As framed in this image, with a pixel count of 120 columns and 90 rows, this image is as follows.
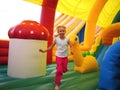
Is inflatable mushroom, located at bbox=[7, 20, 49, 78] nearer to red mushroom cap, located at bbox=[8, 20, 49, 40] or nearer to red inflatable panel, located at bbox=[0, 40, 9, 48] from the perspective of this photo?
red mushroom cap, located at bbox=[8, 20, 49, 40]

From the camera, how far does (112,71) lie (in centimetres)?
225

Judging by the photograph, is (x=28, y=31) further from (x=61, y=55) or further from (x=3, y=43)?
(x=3, y=43)

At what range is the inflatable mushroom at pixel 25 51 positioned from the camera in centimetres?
289

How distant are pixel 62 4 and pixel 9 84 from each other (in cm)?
439

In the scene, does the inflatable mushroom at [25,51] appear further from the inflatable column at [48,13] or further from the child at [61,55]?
the inflatable column at [48,13]

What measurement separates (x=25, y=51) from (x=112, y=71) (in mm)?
1242

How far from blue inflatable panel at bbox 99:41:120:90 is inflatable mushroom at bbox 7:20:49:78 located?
1.03 metres

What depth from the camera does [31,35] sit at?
292 cm

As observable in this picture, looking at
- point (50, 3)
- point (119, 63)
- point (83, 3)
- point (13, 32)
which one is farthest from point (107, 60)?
point (83, 3)

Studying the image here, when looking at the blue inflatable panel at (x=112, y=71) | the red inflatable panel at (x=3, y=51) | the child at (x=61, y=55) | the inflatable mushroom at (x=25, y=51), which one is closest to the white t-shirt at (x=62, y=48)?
the child at (x=61, y=55)

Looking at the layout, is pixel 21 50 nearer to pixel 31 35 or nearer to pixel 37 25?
pixel 31 35

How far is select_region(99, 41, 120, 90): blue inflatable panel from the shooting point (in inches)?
87.5

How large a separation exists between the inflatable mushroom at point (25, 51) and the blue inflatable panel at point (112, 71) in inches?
40.7

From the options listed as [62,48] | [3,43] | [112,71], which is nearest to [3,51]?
[3,43]
